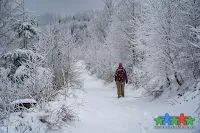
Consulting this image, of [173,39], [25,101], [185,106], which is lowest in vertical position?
[185,106]

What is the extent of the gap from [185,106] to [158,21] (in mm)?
4284

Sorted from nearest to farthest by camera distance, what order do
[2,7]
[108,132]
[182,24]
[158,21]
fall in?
[108,132] → [182,24] → [158,21] → [2,7]

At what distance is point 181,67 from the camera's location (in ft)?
31.2

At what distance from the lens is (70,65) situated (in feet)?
50.4

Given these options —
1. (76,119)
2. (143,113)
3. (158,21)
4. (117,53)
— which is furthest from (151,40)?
(117,53)

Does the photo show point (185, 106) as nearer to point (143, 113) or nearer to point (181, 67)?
point (143, 113)

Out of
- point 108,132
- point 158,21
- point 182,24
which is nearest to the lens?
point 108,132

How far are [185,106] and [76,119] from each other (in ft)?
10.8

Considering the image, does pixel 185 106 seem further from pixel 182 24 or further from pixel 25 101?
pixel 25 101

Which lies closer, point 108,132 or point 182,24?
point 108,132

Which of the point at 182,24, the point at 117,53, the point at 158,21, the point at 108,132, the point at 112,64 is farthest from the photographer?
the point at 112,64

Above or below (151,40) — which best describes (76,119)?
below

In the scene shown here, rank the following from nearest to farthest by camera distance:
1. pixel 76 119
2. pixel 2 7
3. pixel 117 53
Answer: pixel 76 119 → pixel 2 7 → pixel 117 53

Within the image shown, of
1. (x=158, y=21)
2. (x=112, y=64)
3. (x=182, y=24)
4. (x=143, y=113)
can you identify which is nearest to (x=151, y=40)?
(x=158, y=21)
